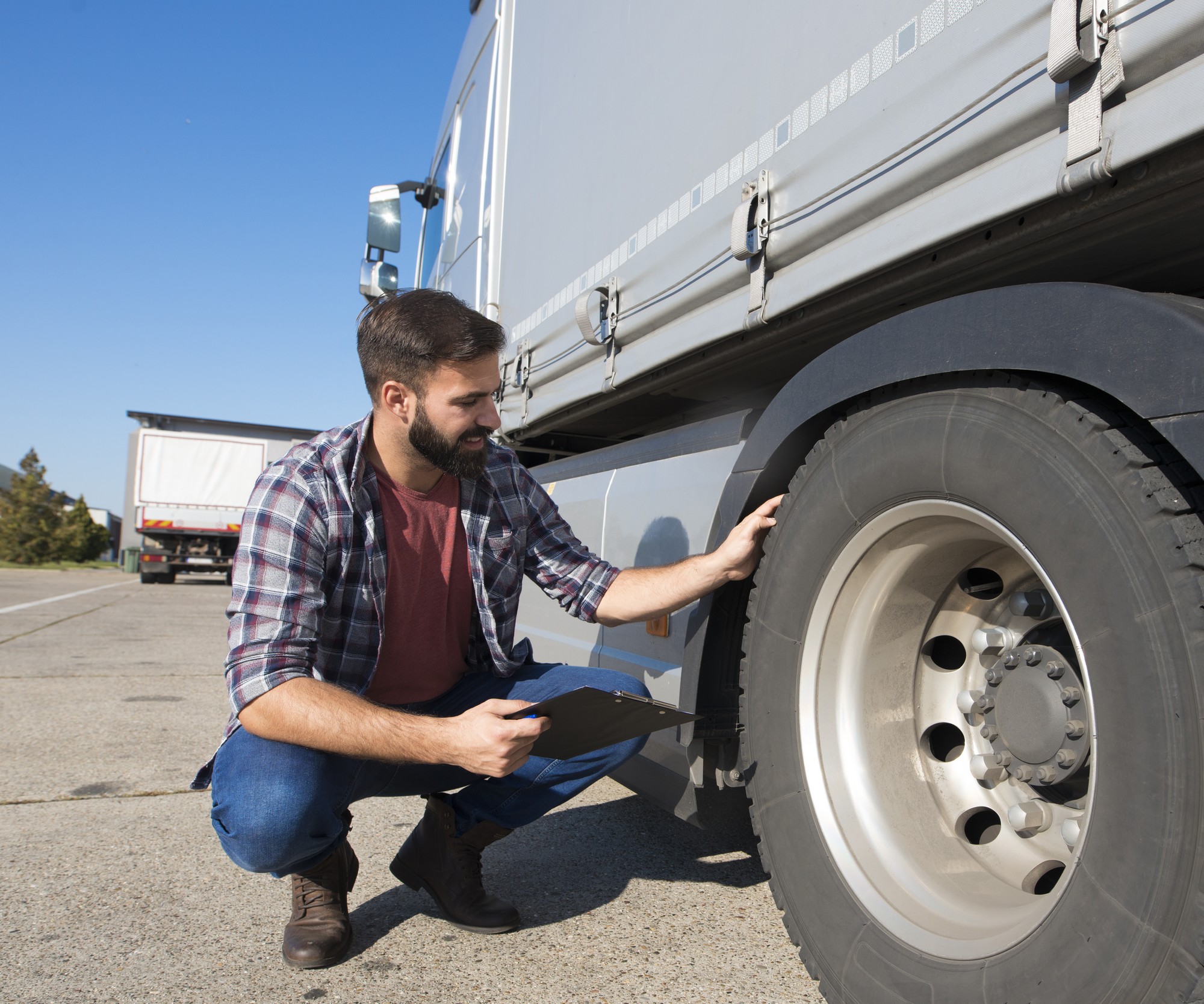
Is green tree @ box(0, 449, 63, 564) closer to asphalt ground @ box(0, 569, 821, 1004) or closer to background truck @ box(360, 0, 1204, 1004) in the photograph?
asphalt ground @ box(0, 569, 821, 1004)

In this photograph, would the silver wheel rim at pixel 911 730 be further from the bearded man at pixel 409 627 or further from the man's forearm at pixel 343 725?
the man's forearm at pixel 343 725

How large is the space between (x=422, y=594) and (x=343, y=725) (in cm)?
46

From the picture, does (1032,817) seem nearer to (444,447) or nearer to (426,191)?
(444,447)

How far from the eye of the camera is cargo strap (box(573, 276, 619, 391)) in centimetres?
240

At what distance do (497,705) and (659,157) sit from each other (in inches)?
53.7

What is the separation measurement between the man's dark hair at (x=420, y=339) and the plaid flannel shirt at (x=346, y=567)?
144 mm

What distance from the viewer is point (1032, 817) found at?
4.46 ft

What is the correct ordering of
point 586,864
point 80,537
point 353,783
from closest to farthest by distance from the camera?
point 353,783 → point 586,864 → point 80,537

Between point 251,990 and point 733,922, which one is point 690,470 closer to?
point 733,922

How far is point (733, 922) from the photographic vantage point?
74.3 inches

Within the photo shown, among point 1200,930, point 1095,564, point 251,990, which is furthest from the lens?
point 251,990

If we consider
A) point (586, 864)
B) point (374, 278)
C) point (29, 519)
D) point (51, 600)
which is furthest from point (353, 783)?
point (29, 519)

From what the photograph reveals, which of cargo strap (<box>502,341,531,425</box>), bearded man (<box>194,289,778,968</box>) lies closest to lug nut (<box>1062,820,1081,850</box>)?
bearded man (<box>194,289,778,968</box>)

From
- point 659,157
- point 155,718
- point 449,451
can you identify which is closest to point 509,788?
point 449,451
